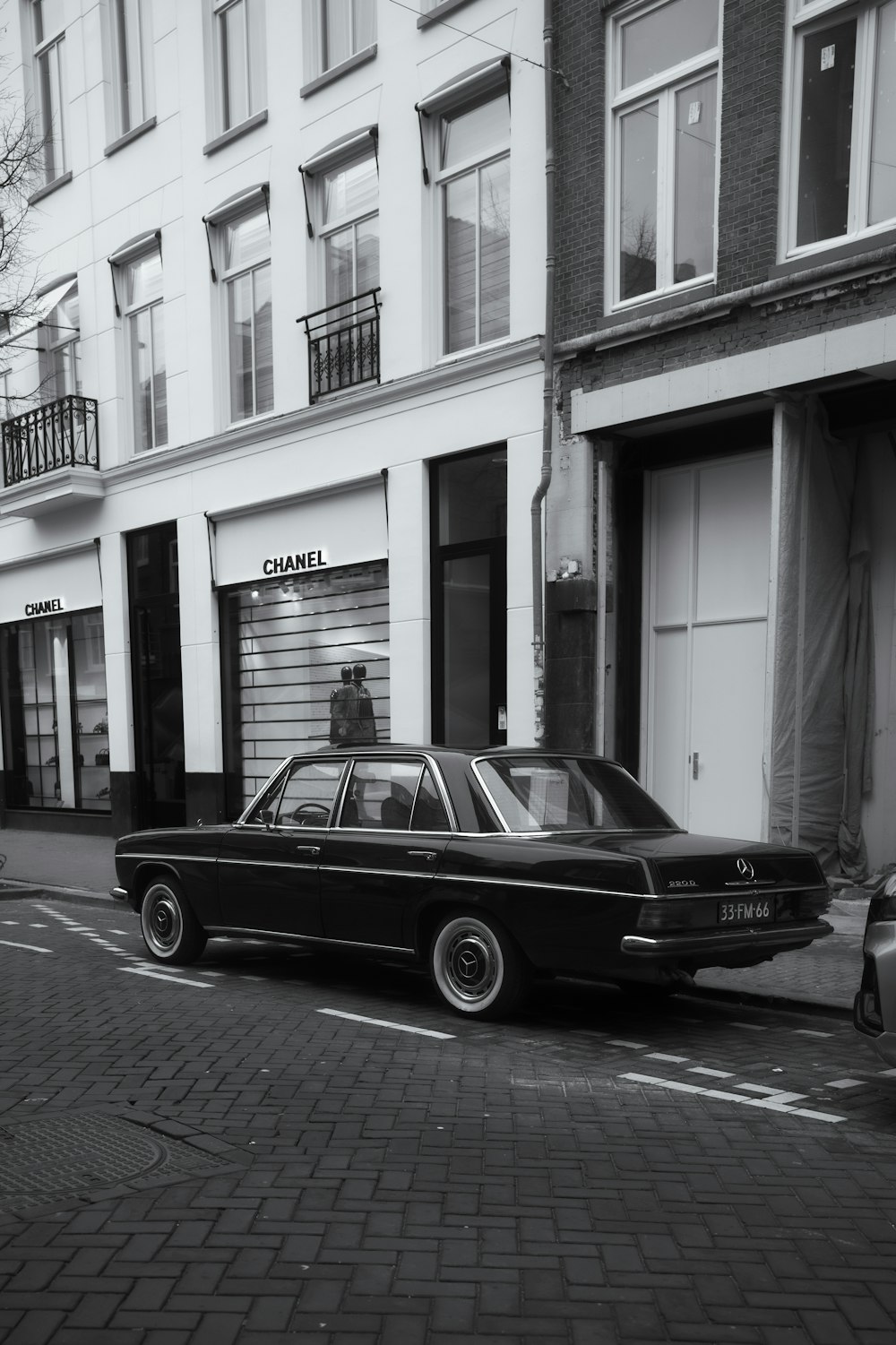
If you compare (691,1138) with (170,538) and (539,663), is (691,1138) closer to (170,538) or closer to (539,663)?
(539,663)

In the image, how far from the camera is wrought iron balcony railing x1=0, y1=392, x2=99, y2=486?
770 inches

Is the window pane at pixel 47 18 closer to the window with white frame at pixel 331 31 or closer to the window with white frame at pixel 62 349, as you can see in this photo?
the window with white frame at pixel 62 349

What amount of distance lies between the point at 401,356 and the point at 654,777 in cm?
570

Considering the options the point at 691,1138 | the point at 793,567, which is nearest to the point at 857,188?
the point at 793,567

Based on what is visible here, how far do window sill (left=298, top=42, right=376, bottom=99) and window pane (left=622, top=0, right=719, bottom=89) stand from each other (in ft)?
12.3

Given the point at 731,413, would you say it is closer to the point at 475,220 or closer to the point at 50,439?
the point at 475,220

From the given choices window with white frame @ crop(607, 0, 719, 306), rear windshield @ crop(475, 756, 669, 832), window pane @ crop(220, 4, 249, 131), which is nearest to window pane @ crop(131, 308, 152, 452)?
window pane @ crop(220, 4, 249, 131)

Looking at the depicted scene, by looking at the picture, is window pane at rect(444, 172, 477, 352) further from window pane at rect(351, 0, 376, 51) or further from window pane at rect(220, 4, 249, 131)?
window pane at rect(220, 4, 249, 131)

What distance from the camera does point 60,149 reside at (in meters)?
20.5

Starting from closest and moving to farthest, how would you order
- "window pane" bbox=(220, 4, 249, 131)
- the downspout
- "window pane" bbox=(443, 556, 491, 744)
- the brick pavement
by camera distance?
the brick pavement → the downspout → "window pane" bbox=(443, 556, 491, 744) → "window pane" bbox=(220, 4, 249, 131)

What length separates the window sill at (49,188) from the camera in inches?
792

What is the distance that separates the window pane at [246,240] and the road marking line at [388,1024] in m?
12.2

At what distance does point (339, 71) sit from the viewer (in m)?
14.9

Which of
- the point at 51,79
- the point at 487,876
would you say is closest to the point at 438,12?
the point at 51,79
